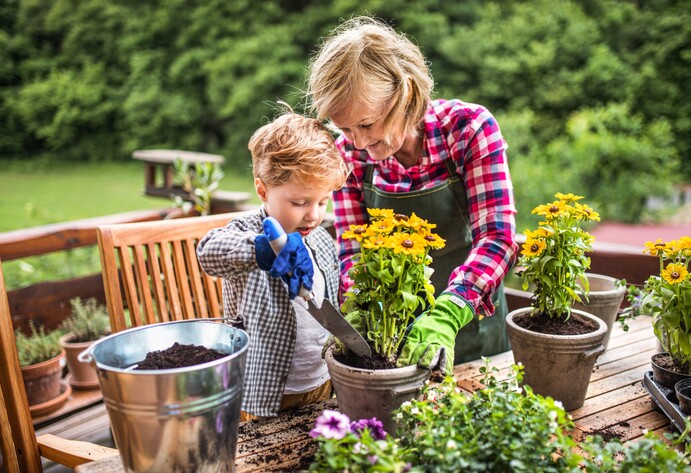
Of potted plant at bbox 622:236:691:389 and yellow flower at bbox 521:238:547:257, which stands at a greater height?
yellow flower at bbox 521:238:547:257

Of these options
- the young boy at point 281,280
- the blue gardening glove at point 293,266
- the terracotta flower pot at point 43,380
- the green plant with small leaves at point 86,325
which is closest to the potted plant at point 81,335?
the green plant with small leaves at point 86,325

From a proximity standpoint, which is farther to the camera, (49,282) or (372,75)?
(49,282)

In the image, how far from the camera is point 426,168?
1624 millimetres

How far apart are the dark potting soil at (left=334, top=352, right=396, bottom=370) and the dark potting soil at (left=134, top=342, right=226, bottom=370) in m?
0.23

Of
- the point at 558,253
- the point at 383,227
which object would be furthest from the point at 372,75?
the point at 558,253

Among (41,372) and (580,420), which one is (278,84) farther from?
(580,420)

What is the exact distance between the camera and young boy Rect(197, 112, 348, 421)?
1.30 meters

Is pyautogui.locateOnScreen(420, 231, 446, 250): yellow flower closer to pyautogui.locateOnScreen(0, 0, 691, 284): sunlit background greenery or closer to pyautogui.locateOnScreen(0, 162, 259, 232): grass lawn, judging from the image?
pyautogui.locateOnScreen(0, 0, 691, 284): sunlit background greenery

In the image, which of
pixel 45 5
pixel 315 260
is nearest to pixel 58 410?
pixel 315 260

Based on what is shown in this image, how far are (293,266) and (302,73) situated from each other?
11404mm

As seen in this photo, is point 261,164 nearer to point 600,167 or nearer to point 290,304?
point 290,304

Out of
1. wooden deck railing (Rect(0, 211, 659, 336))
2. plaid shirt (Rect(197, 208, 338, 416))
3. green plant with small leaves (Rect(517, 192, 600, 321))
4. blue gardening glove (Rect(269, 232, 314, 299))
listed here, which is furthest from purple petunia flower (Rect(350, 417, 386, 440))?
wooden deck railing (Rect(0, 211, 659, 336))

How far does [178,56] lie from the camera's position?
536 inches

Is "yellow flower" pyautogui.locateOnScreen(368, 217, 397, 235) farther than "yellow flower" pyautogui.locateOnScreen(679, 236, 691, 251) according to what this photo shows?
No
